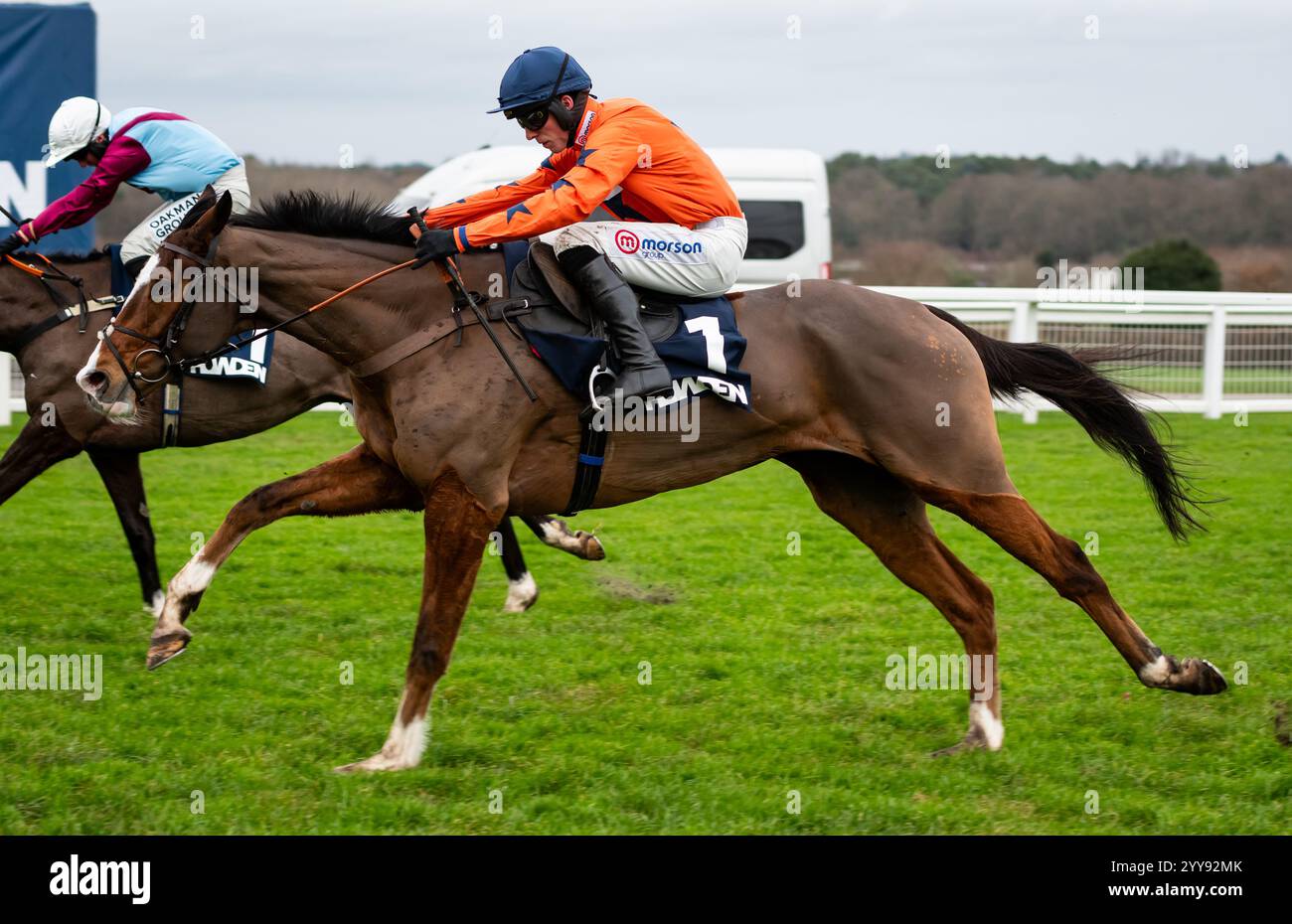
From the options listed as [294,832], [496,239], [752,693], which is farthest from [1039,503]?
[294,832]

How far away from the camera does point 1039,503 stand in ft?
31.0

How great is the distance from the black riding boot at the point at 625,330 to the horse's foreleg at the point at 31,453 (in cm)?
295

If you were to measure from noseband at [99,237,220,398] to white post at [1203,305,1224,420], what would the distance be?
11.8 metres

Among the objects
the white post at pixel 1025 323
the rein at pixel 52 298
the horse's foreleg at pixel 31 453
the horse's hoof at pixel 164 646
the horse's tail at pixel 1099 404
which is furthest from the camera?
the white post at pixel 1025 323

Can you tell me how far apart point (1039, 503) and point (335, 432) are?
641cm

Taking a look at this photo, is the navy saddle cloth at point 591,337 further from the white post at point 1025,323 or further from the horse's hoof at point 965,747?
the white post at point 1025,323

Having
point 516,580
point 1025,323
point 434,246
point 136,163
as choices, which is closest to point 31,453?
point 136,163

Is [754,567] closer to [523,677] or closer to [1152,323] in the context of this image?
[523,677]

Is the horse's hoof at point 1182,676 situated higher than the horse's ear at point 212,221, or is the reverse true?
the horse's ear at point 212,221

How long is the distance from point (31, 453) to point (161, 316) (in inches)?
87.0

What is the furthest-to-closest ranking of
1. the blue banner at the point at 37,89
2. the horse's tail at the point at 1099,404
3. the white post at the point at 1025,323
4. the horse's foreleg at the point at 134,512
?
the white post at the point at 1025,323
the blue banner at the point at 37,89
the horse's foreleg at the point at 134,512
the horse's tail at the point at 1099,404

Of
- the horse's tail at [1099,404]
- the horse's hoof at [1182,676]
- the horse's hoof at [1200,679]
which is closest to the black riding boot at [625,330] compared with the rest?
the horse's tail at [1099,404]

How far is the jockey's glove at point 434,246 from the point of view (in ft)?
14.7

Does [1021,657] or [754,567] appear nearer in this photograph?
[1021,657]
